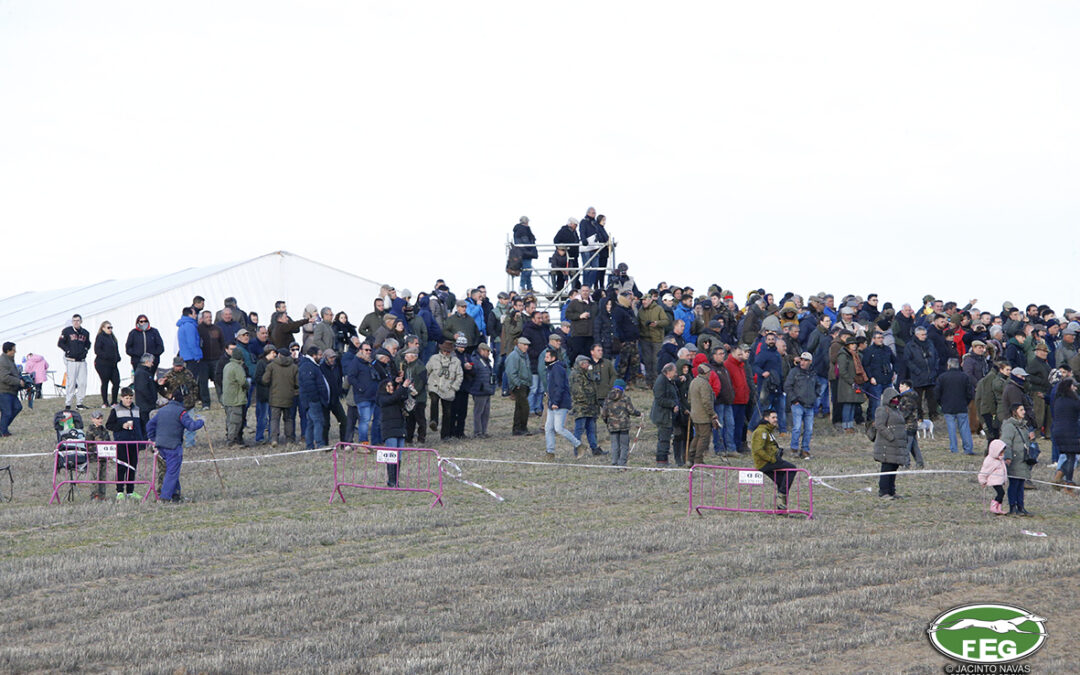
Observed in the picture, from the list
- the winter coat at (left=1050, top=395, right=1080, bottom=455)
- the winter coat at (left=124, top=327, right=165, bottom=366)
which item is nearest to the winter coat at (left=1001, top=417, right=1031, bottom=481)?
the winter coat at (left=1050, top=395, right=1080, bottom=455)

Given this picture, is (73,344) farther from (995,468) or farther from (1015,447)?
(1015,447)

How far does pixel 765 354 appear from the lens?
22.1m

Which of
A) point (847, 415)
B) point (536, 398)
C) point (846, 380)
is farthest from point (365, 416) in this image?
point (847, 415)

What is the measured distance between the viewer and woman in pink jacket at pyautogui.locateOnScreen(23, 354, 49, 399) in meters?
32.5

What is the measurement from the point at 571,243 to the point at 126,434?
16818mm

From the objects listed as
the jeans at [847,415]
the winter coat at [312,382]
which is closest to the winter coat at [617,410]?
the winter coat at [312,382]

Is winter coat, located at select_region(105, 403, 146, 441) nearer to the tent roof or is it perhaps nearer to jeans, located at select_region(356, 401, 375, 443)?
jeans, located at select_region(356, 401, 375, 443)

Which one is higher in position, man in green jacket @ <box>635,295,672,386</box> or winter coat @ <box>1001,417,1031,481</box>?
man in green jacket @ <box>635,295,672,386</box>

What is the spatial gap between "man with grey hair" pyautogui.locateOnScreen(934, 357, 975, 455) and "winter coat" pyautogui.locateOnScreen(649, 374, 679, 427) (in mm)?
5289

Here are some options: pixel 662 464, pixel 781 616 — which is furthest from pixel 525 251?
pixel 781 616

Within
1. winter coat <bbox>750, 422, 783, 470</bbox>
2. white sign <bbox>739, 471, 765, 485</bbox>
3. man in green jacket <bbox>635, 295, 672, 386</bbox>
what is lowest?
white sign <bbox>739, 471, 765, 485</bbox>

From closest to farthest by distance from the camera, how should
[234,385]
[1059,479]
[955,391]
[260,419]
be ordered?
[1059,479]
[955,391]
[234,385]
[260,419]

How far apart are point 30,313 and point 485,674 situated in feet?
106

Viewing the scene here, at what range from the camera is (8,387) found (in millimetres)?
24500
